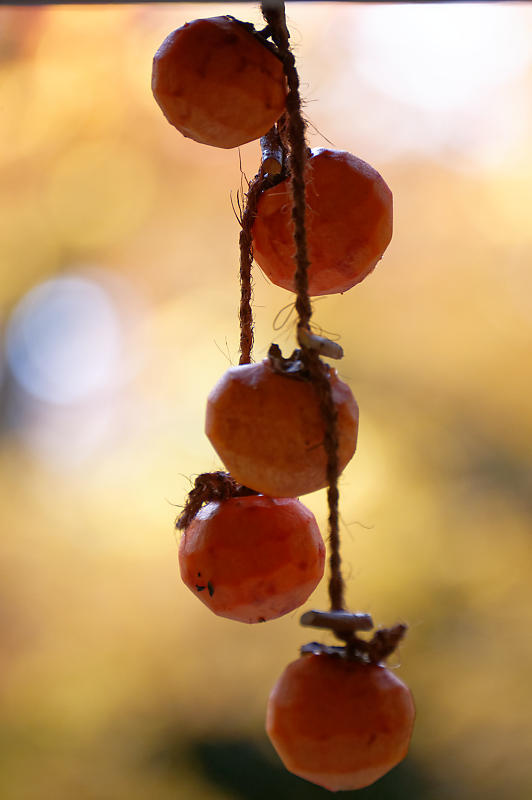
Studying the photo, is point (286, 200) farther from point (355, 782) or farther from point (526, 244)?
point (526, 244)

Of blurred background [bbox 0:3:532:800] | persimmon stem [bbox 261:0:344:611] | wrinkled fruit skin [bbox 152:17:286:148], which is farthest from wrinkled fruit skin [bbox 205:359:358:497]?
blurred background [bbox 0:3:532:800]

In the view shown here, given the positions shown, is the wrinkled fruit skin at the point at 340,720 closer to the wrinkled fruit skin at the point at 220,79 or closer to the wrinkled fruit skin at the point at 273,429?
the wrinkled fruit skin at the point at 273,429

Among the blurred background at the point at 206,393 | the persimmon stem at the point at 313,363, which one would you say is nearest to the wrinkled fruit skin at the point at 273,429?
the persimmon stem at the point at 313,363

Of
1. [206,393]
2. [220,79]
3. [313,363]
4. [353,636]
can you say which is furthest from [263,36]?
[206,393]

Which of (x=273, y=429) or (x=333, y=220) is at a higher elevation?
(x=333, y=220)

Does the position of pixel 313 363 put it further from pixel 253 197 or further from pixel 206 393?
pixel 206 393

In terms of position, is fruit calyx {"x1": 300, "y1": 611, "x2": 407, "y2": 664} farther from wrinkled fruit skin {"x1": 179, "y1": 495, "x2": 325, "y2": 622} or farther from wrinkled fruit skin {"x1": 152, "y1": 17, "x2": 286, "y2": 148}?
wrinkled fruit skin {"x1": 152, "y1": 17, "x2": 286, "y2": 148}
